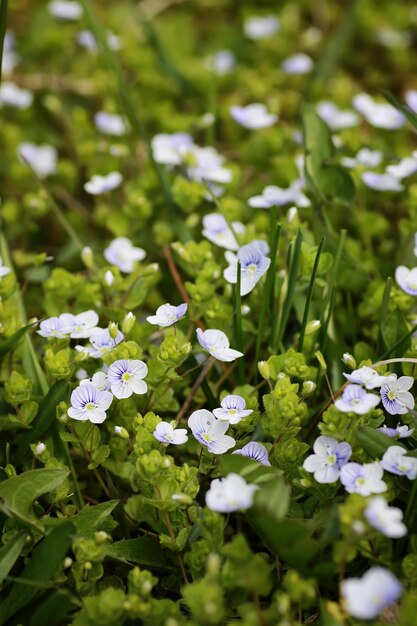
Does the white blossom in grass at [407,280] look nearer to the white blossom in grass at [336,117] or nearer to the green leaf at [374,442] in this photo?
the green leaf at [374,442]

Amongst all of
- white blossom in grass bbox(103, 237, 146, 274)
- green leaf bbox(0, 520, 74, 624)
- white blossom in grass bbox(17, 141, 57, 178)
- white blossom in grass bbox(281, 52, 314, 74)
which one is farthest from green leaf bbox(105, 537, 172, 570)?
white blossom in grass bbox(281, 52, 314, 74)

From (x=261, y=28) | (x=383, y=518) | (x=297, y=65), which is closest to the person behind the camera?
(x=383, y=518)

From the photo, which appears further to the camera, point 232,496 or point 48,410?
point 48,410

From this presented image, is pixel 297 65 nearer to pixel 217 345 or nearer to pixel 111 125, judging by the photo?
pixel 111 125

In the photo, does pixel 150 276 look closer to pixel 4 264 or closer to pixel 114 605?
pixel 4 264

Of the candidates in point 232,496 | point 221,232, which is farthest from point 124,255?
point 232,496

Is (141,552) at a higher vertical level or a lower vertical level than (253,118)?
lower

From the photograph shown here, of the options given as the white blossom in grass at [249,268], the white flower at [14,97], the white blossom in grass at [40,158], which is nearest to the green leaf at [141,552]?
the white blossom in grass at [249,268]
